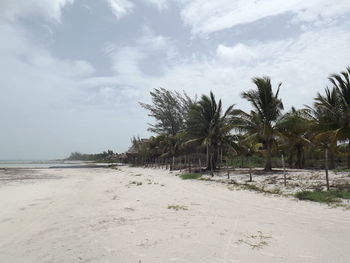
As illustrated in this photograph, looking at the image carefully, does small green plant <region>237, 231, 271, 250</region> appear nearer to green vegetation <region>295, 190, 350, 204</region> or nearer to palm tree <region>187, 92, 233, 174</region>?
green vegetation <region>295, 190, 350, 204</region>

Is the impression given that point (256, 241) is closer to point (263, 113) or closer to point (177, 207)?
point (177, 207)

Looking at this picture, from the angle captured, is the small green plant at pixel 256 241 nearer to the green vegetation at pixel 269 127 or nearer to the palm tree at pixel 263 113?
the green vegetation at pixel 269 127

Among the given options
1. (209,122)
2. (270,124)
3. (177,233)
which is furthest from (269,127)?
(177,233)

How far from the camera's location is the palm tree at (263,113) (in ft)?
64.3

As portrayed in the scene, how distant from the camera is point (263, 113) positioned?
20.0 meters

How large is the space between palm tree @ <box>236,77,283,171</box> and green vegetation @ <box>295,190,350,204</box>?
30.8 ft

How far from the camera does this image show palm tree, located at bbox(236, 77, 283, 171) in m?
19.6

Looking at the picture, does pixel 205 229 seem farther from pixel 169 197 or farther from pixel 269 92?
pixel 269 92

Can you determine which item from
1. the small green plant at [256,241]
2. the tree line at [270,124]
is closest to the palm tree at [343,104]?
the tree line at [270,124]

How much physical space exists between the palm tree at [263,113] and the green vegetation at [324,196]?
939 cm

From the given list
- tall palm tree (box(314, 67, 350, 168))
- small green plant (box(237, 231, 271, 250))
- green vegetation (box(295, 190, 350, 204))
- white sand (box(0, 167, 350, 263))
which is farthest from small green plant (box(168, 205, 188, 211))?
tall palm tree (box(314, 67, 350, 168))

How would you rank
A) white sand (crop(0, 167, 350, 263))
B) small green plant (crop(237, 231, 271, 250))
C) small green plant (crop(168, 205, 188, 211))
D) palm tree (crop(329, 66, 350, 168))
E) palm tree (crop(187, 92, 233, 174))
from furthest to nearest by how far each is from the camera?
1. palm tree (crop(187, 92, 233, 174))
2. palm tree (crop(329, 66, 350, 168))
3. small green plant (crop(168, 205, 188, 211))
4. small green plant (crop(237, 231, 271, 250))
5. white sand (crop(0, 167, 350, 263))

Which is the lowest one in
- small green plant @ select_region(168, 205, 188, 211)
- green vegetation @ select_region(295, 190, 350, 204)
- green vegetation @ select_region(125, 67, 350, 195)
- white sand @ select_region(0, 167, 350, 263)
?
white sand @ select_region(0, 167, 350, 263)

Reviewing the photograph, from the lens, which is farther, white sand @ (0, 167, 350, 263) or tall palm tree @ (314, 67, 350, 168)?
tall palm tree @ (314, 67, 350, 168)
